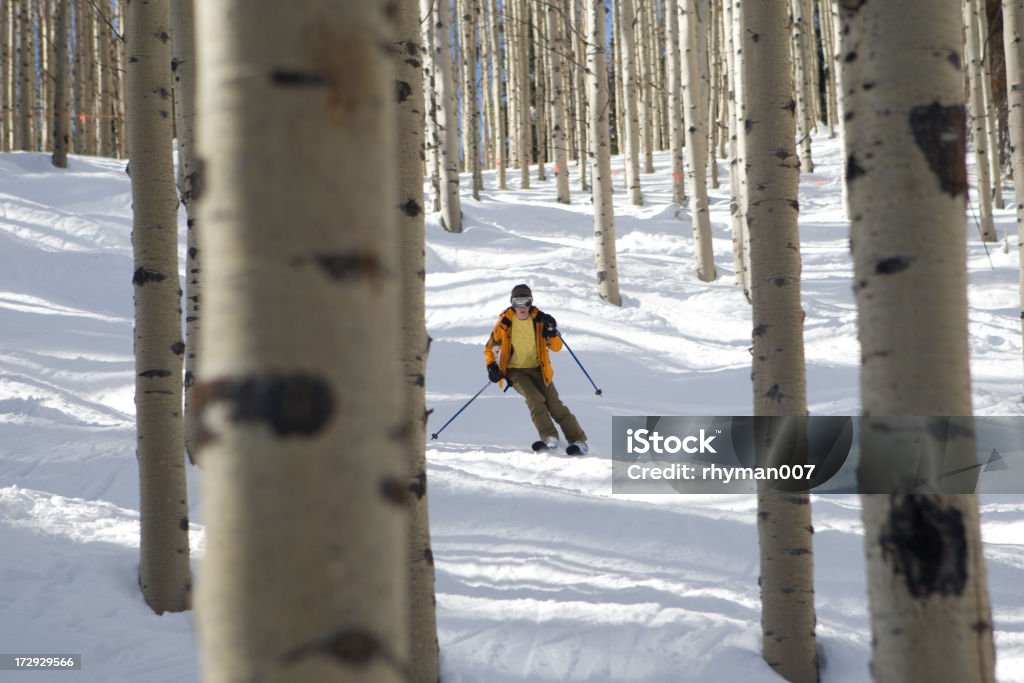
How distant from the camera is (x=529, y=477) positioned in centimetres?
695

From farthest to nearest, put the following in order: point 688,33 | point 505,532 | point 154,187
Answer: point 688,33
point 505,532
point 154,187

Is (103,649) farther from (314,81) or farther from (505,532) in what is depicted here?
(314,81)

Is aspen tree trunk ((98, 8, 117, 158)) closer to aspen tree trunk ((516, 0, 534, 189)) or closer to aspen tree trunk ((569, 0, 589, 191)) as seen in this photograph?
aspen tree trunk ((516, 0, 534, 189))

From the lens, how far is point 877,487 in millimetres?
1850

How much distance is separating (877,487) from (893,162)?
2.24 feet

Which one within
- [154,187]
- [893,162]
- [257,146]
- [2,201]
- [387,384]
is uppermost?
[2,201]

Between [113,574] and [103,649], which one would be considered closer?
[103,649]

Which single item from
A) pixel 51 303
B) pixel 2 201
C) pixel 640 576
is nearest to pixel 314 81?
pixel 640 576

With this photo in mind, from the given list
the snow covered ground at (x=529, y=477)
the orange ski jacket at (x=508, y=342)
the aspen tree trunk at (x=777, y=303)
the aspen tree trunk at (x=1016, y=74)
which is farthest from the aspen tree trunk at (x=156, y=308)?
the aspen tree trunk at (x=1016, y=74)

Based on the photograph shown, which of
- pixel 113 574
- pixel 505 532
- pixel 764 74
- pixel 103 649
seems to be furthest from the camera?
pixel 505 532

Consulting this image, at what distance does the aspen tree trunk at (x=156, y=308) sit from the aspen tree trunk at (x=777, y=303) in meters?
2.80

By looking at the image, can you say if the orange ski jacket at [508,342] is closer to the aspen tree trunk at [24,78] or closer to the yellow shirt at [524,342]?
the yellow shirt at [524,342]

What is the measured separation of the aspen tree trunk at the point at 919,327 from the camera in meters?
1.75

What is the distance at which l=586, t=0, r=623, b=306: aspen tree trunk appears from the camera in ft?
39.3
